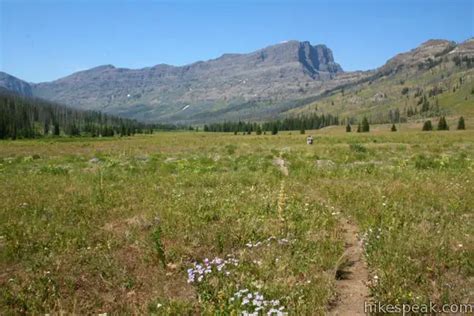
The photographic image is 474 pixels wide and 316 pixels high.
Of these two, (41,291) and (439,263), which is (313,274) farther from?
(41,291)

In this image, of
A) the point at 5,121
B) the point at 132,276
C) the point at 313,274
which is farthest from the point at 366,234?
the point at 5,121

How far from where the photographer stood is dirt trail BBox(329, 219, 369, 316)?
21.8ft

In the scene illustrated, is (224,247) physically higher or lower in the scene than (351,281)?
higher

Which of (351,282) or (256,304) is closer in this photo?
(256,304)

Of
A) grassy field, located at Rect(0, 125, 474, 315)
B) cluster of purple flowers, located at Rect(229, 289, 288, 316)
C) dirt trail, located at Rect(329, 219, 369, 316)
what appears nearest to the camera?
cluster of purple flowers, located at Rect(229, 289, 288, 316)

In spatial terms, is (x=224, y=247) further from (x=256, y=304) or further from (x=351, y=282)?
(x=256, y=304)

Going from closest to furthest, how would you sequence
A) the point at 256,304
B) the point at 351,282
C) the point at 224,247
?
the point at 256,304
the point at 351,282
the point at 224,247

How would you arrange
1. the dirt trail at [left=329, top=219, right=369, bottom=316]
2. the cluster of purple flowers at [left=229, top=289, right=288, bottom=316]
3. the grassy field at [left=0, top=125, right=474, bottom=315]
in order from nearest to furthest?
the cluster of purple flowers at [left=229, top=289, right=288, bottom=316]
the dirt trail at [left=329, top=219, right=369, bottom=316]
the grassy field at [left=0, top=125, right=474, bottom=315]

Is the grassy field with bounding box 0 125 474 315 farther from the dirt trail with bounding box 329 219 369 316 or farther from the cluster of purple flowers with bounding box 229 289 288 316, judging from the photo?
the dirt trail with bounding box 329 219 369 316

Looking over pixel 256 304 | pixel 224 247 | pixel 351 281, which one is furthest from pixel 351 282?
pixel 224 247

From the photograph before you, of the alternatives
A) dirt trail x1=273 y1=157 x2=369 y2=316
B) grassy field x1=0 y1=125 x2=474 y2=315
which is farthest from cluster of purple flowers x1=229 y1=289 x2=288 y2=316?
dirt trail x1=273 y1=157 x2=369 y2=316

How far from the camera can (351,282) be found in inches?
300

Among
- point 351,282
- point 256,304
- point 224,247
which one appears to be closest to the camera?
point 256,304

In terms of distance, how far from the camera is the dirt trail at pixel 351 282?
6.64 m
